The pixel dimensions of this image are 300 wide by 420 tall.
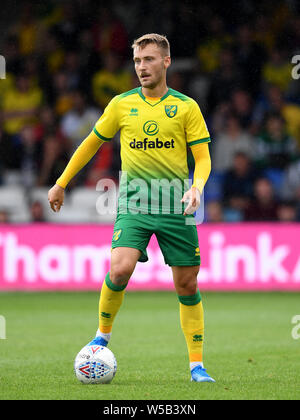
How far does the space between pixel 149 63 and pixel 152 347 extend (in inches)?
107

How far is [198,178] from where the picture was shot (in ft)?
17.7

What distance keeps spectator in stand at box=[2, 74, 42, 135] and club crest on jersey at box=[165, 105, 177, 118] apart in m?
8.72

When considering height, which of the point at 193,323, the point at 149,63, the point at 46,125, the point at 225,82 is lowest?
the point at 193,323

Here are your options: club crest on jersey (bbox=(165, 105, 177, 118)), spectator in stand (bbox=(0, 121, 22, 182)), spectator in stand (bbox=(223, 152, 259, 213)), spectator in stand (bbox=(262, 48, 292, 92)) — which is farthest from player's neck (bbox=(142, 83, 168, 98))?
spectator in stand (bbox=(262, 48, 292, 92))

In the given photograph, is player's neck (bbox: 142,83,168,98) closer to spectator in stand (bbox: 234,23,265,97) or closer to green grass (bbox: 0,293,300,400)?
green grass (bbox: 0,293,300,400)

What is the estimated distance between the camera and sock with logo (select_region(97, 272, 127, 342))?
18.2 feet

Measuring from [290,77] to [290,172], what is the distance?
6.66 ft

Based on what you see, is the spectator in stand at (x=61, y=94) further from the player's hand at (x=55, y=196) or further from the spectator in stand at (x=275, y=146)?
the player's hand at (x=55, y=196)

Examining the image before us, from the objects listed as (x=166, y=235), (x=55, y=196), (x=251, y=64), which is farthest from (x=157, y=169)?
(x=251, y=64)

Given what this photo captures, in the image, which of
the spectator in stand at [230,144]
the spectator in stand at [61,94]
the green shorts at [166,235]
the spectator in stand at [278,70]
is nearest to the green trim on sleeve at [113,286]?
the green shorts at [166,235]

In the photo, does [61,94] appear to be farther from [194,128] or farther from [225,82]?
[194,128]

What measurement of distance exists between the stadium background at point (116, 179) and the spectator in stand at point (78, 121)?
0.02 m

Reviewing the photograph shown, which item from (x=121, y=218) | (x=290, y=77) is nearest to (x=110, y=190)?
(x=290, y=77)

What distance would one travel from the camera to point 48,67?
48.5 ft
